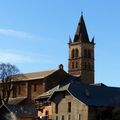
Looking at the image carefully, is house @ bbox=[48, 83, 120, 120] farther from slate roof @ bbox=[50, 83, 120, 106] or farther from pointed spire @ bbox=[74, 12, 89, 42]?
pointed spire @ bbox=[74, 12, 89, 42]

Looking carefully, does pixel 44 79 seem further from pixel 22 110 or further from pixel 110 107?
pixel 110 107

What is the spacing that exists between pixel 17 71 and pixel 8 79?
137 inches

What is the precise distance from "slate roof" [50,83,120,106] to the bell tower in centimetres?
8102

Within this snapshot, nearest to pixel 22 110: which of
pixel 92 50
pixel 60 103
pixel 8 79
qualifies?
pixel 60 103

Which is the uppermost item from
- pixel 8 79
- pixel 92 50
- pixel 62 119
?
pixel 92 50

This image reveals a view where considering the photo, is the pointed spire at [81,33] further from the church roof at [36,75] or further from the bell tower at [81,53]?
the church roof at [36,75]

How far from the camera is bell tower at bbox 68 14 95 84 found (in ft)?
596

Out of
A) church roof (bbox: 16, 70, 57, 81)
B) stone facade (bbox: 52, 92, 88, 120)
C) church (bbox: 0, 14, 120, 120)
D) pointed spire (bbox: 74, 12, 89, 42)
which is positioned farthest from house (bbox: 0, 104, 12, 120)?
pointed spire (bbox: 74, 12, 89, 42)

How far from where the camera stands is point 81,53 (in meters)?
186

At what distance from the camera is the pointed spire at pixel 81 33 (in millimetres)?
188450

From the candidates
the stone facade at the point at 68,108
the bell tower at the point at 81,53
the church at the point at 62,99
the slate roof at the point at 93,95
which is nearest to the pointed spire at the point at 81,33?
the bell tower at the point at 81,53

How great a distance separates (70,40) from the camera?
19212 centimetres

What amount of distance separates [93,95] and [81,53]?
302ft

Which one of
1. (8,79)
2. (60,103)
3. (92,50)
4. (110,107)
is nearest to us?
(110,107)
